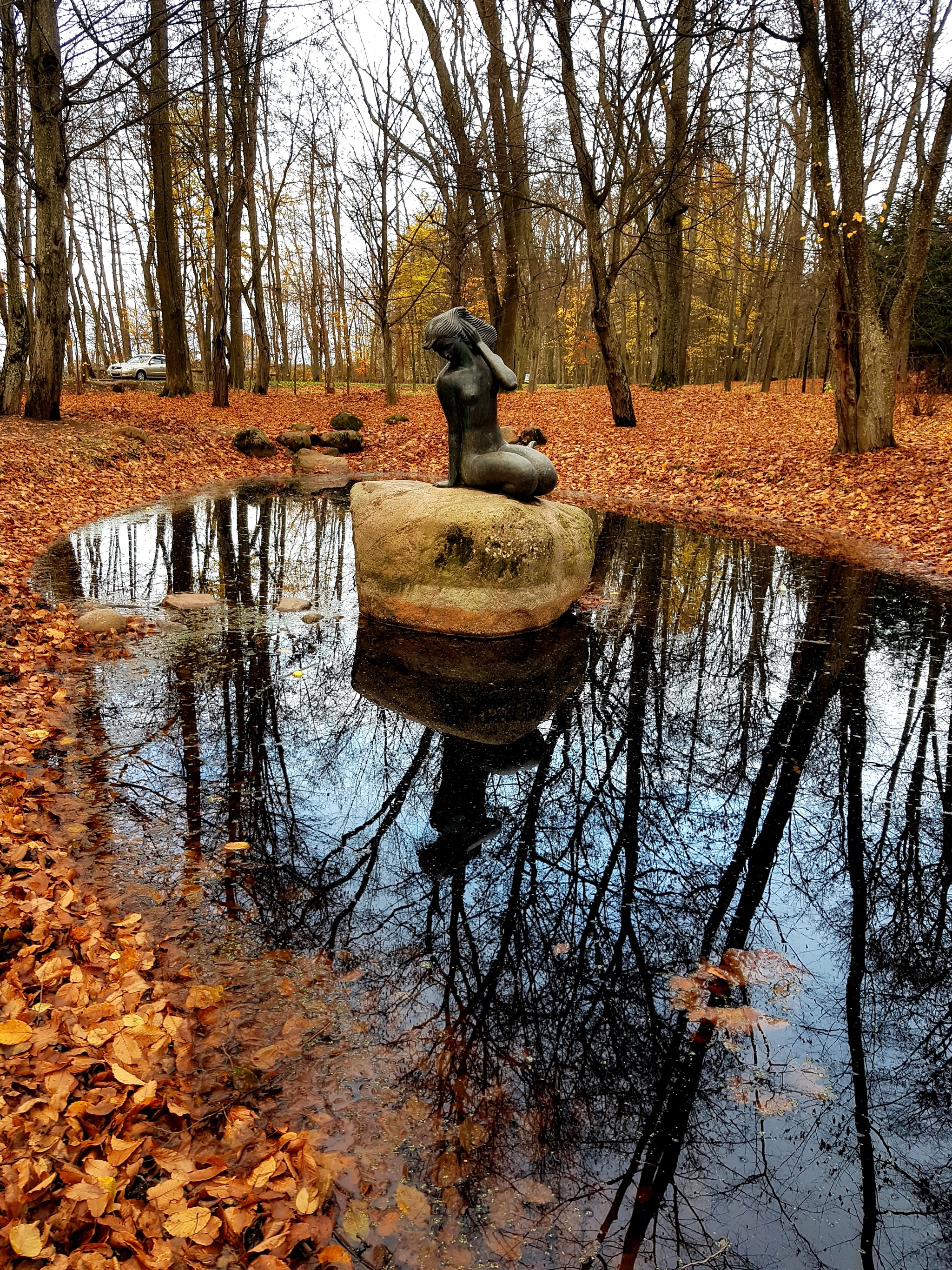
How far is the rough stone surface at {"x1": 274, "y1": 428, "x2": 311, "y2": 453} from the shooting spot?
63.5 feet

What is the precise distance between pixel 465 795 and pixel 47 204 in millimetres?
14588

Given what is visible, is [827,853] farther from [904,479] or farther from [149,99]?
[149,99]

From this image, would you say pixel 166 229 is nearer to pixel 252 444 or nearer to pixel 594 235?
pixel 252 444

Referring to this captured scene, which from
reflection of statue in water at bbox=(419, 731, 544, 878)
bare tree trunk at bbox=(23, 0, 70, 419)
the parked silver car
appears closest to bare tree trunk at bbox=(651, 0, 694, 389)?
bare tree trunk at bbox=(23, 0, 70, 419)

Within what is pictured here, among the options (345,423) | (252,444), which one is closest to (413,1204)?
(252,444)

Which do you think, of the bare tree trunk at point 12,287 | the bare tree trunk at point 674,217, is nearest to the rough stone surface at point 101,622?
the bare tree trunk at point 12,287

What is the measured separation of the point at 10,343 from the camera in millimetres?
15188

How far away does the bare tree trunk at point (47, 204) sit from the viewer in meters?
12.9

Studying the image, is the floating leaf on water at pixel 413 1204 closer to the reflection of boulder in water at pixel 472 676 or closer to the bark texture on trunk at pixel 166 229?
the reflection of boulder in water at pixel 472 676

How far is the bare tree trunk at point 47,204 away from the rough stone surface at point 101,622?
34.1 ft

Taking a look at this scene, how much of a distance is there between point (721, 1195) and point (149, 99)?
26.6 m

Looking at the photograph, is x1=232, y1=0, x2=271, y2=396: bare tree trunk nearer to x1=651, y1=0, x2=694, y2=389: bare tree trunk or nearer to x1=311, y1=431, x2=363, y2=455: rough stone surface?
x1=311, y1=431, x2=363, y2=455: rough stone surface

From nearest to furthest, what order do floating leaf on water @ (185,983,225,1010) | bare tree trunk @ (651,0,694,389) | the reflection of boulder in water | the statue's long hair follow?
floating leaf on water @ (185,983,225,1010)
the reflection of boulder in water
the statue's long hair
bare tree trunk @ (651,0,694,389)

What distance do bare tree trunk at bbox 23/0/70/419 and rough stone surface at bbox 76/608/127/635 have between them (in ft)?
34.1
